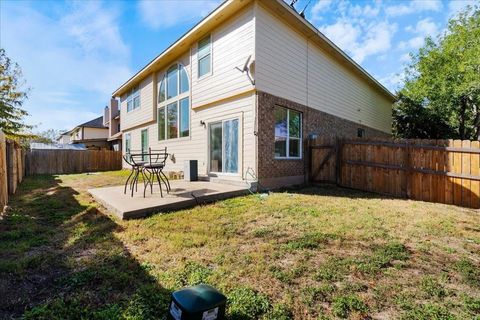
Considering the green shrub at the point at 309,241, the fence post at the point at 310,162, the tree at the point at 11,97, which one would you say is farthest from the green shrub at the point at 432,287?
the tree at the point at 11,97

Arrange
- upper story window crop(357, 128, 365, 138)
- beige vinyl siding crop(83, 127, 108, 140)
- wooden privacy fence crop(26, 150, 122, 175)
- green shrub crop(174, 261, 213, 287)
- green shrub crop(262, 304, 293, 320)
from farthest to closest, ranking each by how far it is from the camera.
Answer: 1. beige vinyl siding crop(83, 127, 108, 140)
2. wooden privacy fence crop(26, 150, 122, 175)
3. upper story window crop(357, 128, 365, 138)
4. green shrub crop(174, 261, 213, 287)
5. green shrub crop(262, 304, 293, 320)

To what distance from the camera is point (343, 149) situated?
845 centimetres

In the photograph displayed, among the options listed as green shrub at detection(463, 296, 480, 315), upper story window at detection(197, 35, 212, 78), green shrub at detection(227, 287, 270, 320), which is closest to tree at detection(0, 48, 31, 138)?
upper story window at detection(197, 35, 212, 78)

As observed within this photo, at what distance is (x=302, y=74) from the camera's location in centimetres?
895

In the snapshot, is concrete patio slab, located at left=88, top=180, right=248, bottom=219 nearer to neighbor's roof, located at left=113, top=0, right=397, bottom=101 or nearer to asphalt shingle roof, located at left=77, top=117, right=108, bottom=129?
neighbor's roof, located at left=113, top=0, right=397, bottom=101

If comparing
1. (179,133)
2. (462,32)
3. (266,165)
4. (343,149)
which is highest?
(462,32)

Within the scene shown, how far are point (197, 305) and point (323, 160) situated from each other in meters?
7.97

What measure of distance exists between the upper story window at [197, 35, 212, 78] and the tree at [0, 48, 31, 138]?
1543 centimetres

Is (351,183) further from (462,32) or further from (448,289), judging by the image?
(462,32)

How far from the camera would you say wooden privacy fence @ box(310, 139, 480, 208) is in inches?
235

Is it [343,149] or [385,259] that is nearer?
[385,259]

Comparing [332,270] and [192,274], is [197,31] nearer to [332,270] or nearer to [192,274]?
[192,274]

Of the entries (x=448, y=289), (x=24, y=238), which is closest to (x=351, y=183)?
(x=448, y=289)

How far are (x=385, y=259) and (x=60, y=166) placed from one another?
18590 millimetres
